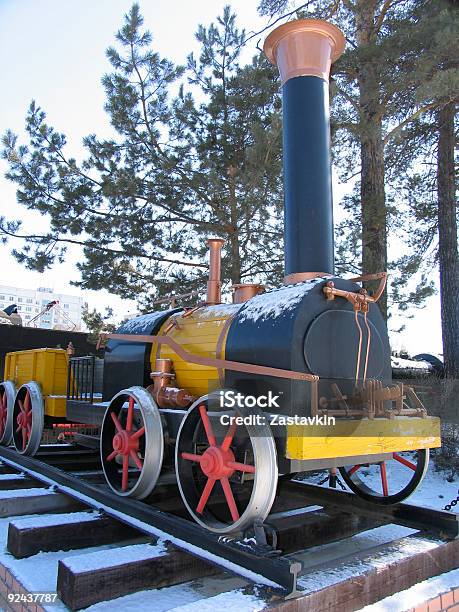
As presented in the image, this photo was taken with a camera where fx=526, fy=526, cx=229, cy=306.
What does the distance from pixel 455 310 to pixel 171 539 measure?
8557 mm

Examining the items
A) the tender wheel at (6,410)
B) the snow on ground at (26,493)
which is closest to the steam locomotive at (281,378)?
the snow on ground at (26,493)

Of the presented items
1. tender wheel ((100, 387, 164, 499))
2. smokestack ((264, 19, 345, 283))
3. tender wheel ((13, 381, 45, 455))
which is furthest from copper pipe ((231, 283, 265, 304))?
tender wheel ((13, 381, 45, 455))

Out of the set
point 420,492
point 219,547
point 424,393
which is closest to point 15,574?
point 219,547

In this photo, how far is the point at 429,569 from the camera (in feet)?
10.3

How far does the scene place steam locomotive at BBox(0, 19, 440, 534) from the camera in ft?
9.74

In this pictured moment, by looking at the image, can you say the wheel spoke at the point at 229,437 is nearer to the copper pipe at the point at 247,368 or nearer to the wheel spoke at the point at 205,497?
the wheel spoke at the point at 205,497

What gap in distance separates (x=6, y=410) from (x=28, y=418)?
0.81 metres

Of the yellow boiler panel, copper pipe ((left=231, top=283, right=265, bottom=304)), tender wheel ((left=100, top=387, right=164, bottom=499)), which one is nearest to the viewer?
tender wheel ((left=100, top=387, right=164, bottom=499))

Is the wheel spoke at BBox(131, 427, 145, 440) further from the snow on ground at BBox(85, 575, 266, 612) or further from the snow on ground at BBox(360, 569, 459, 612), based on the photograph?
the snow on ground at BBox(360, 569, 459, 612)

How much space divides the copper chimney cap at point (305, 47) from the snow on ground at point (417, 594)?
140 inches

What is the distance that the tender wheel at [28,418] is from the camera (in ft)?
18.5

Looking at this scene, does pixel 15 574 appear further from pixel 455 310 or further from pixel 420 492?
pixel 455 310

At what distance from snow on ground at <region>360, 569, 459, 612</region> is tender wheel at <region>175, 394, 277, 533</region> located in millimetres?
724

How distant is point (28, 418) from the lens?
236 inches
